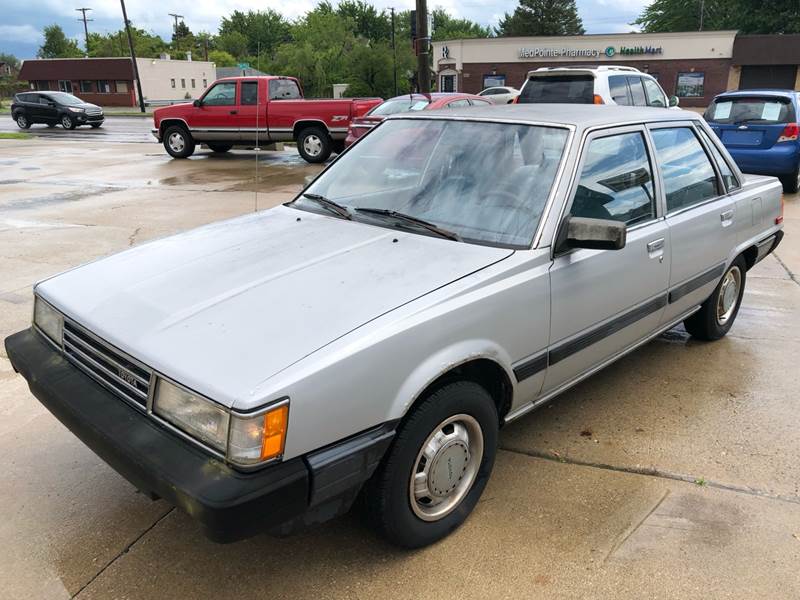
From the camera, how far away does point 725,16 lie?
61312 mm

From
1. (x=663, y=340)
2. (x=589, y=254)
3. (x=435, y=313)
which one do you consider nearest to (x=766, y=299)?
(x=663, y=340)

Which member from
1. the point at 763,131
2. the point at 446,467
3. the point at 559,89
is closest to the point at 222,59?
the point at 559,89

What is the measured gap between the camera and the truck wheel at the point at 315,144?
15055 mm

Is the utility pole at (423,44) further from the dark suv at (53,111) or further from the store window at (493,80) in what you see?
the store window at (493,80)

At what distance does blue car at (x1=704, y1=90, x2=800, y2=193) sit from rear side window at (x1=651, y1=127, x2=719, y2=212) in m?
7.11

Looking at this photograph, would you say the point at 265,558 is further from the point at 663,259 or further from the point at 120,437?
the point at 663,259

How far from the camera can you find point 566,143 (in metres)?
3.11

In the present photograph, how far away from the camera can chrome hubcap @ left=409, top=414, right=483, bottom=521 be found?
2.51 metres

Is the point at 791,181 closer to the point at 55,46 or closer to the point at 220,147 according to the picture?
the point at 220,147

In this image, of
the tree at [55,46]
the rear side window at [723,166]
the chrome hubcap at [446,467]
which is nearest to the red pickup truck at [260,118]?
the rear side window at [723,166]

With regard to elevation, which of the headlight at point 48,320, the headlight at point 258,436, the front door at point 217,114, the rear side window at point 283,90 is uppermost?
the rear side window at point 283,90

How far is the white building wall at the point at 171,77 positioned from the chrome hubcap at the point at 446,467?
6884 centimetres

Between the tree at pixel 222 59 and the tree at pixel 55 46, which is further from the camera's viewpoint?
the tree at pixel 55 46

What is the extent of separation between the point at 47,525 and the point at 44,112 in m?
29.8
